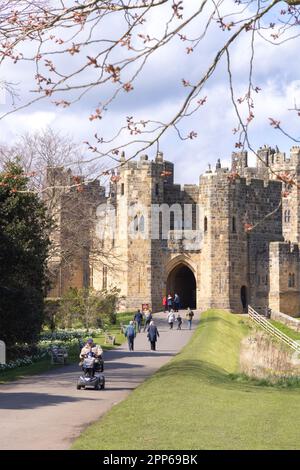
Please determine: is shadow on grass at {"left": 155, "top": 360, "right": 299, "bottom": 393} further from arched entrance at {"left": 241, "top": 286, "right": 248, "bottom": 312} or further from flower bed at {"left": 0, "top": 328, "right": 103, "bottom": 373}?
arched entrance at {"left": 241, "top": 286, "right": 248, "bottom": 312}

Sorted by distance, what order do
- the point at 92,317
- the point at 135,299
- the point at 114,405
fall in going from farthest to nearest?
the point at 135,299
the point at 92,317
the point at 114,405

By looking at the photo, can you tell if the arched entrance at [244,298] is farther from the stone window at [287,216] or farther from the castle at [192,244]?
the stone window at [287,216]

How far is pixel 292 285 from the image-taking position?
65062 mm

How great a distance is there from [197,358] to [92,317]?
19597 mm

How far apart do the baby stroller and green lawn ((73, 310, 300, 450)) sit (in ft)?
3.86

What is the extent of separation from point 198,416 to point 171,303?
4355 cm

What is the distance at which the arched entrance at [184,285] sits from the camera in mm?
65812

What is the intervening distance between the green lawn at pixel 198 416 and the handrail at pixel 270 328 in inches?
844

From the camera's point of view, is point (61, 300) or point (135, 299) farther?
point (135, 299)

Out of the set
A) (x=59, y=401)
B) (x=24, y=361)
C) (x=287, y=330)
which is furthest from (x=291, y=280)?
(x=59, y=401)

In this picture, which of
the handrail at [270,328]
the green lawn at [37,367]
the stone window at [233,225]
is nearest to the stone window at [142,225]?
the stone window at [233,225]
